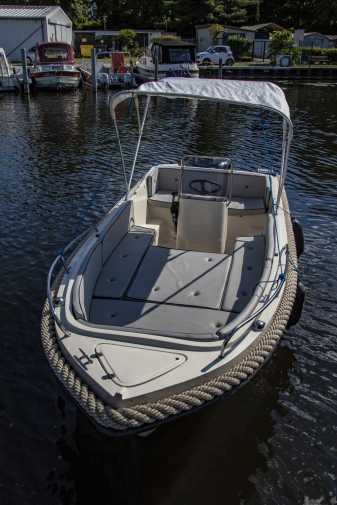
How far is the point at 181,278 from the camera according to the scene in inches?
281

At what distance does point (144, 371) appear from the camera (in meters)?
4.85

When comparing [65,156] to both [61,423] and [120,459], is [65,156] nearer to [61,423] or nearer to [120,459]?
[61,423]

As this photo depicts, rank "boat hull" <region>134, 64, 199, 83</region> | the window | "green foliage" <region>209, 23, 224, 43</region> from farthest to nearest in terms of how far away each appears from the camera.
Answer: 1. "green foliage" <region>209, 23, 224, 43</region>
2. the window
3. "boat hull" <region>134, 64, 199, 83</region>

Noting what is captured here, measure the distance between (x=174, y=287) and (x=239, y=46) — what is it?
54595 millimetres

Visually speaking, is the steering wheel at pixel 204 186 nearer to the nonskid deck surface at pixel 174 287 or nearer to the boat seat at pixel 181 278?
the nonskid deck surface at pixel 174 287

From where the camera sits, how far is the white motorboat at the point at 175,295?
188 inches

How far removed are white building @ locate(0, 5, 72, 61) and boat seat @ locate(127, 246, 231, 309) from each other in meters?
44.9

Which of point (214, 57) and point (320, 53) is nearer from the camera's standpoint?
point (214, 57)

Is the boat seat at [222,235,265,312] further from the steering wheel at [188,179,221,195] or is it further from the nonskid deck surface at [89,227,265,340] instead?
the steering wheel at [188,179,221,195]

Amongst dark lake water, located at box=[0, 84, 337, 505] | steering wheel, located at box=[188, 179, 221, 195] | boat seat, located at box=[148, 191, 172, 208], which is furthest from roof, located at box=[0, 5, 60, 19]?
steering wheel, located at box=[188, 179, 221, 195]

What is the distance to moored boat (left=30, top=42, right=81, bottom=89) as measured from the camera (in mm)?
34750

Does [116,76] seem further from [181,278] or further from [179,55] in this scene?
[181,278]

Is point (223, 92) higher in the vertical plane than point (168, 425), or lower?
higher

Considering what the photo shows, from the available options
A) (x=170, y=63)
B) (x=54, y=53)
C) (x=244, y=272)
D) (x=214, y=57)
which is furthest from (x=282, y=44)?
(x=244, y=272)
